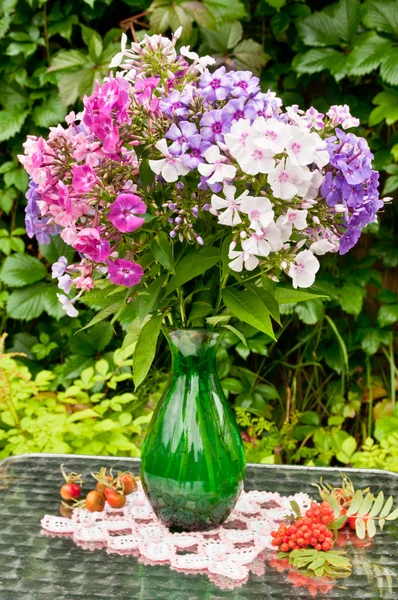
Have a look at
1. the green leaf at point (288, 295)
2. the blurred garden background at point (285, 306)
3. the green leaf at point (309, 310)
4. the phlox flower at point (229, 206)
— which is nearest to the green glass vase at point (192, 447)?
the green leaf at point (288, 295)

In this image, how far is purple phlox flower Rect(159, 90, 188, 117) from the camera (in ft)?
2.61

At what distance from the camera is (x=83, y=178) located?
2.51 ft

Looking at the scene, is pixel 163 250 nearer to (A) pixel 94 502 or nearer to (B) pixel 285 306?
(A) pixel 94 502

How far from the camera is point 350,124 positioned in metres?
0.86

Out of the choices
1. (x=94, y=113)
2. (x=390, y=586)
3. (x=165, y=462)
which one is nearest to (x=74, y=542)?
(x=165, y=462)

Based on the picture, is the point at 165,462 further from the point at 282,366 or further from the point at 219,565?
the point at 282,366

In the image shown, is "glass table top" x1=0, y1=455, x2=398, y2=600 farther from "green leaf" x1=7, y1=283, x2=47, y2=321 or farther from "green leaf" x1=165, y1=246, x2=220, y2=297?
"green leaf" x1=7, y1=283, x2=47, y2=321

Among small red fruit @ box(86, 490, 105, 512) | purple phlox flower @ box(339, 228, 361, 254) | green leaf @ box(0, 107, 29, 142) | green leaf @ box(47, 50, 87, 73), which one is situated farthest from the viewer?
green leaf @ box(0, 107, 29, 142)

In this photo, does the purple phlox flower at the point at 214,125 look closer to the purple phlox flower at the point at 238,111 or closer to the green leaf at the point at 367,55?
the purple phlox flower at the point at 238,111

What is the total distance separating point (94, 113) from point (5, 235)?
4.86ft

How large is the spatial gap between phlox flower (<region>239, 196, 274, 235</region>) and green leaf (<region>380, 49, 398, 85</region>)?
1276 mm

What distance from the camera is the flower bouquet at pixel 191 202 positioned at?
766 millimetres

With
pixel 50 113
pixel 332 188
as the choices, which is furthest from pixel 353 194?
pixel 50 113

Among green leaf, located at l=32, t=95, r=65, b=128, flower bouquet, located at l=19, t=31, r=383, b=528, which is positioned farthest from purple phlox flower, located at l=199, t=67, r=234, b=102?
green leaf, located at l=32, t=95, r=65, b=128
